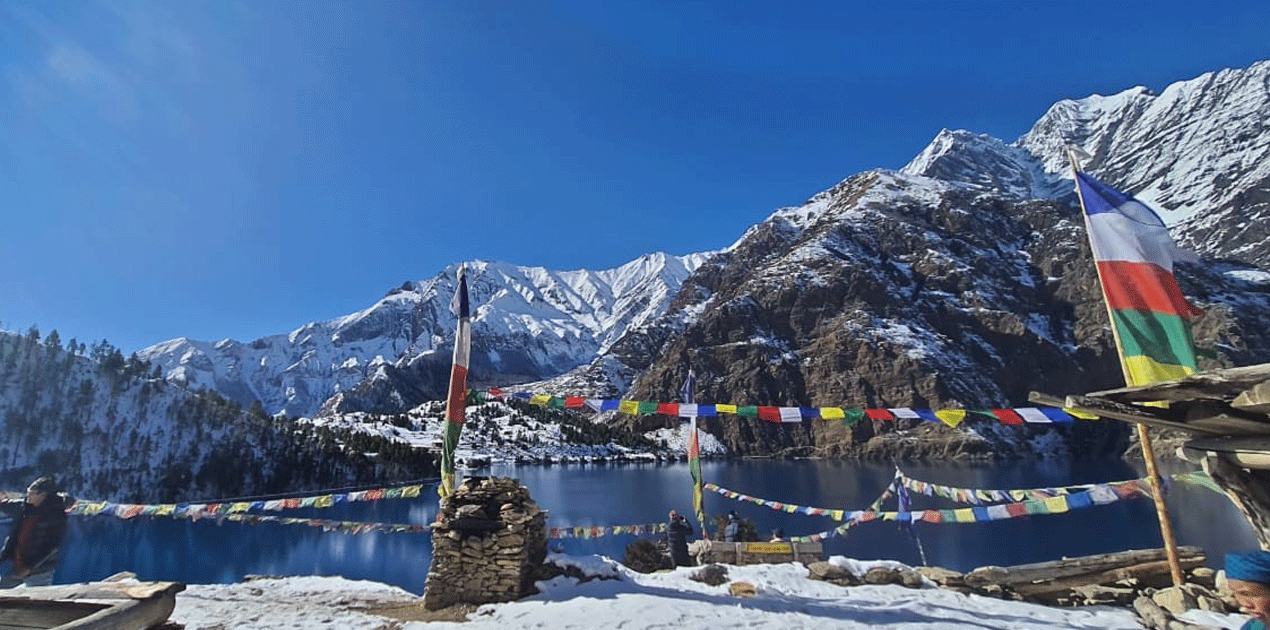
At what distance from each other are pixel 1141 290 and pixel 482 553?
42.6ft

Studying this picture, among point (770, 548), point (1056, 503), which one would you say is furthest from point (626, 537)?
point (1056, 503)

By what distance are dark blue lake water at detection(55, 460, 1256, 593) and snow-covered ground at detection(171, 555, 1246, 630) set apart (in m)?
18.6

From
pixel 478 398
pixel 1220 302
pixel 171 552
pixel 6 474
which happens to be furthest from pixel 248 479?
pixel 1220 302

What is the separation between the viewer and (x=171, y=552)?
50.9 m

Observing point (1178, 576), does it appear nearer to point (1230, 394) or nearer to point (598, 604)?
point (1230, 394)

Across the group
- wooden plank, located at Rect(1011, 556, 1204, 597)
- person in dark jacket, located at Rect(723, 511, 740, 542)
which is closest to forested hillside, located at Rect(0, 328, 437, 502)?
person in dark jacket, located at Rect(723, 511, 740, 542)

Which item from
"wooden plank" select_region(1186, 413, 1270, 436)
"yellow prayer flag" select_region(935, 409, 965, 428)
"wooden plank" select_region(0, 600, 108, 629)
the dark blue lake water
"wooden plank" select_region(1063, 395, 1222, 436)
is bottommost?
the dark blue lake water

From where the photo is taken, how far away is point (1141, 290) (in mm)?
9648

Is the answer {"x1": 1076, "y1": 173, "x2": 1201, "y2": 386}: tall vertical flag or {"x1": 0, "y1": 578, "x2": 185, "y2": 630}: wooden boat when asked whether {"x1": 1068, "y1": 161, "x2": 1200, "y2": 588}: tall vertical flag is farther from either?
{"x1": 0, "y1": 578, "x2": 185, "y2": 630}: wooden boat

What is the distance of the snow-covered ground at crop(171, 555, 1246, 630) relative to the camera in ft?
34.1

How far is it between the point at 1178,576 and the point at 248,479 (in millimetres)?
137500

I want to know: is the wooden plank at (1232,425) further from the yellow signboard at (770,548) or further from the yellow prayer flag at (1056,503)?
the yellow signboard at (770,548)

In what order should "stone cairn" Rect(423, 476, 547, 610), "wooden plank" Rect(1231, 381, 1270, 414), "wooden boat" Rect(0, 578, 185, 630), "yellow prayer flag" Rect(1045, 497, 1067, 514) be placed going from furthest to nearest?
"yellow prayer flag" Rect(1045, 497, 1067, 514), "stone cairn" Rect(423, 476, 547, 610), "wooden boat" Rect(0, 578, 185, 630), "wooden plank" Rect(1231, 381, 1270, 414)

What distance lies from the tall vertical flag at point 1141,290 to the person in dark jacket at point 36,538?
57.0ft
